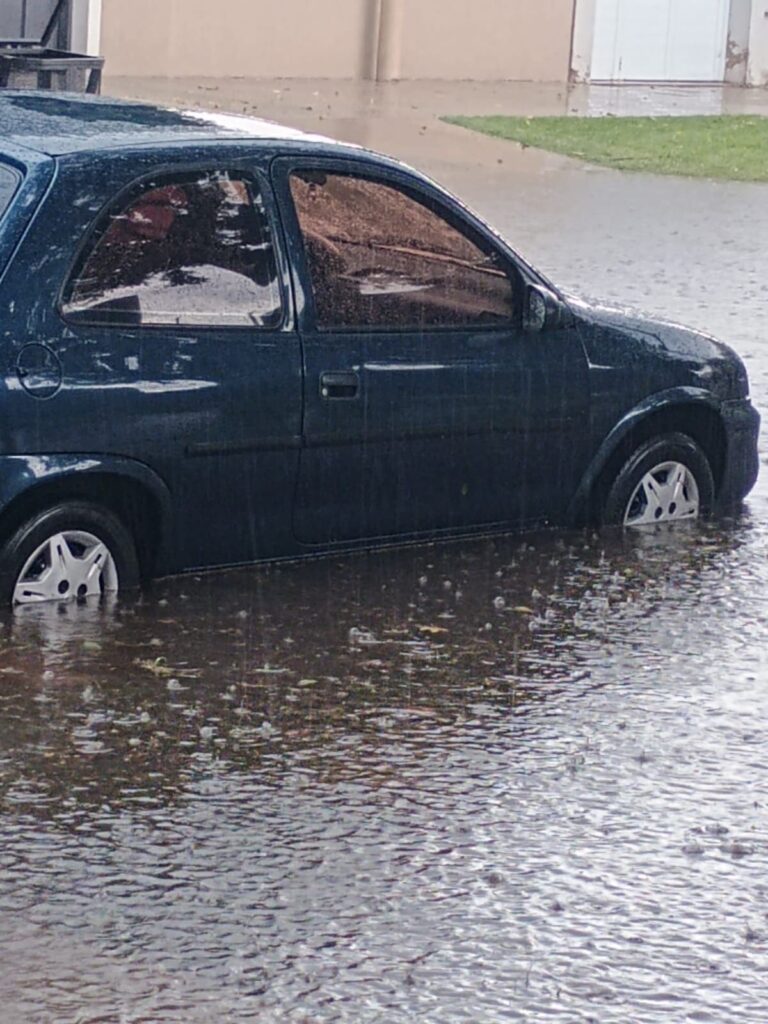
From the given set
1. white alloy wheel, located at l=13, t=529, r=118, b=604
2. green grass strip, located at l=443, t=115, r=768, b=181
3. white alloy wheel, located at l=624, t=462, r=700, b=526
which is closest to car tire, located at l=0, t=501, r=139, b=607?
white alloy wheel, located at l=13, t=529, r=118, b=604

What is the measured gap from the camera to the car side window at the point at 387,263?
785 cm

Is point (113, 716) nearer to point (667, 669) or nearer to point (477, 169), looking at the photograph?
point (667, 669)

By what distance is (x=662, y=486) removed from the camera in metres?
9.26

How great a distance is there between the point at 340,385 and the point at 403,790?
6.49ft

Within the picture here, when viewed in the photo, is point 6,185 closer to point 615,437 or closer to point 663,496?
point 615,437

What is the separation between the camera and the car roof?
24.7ft

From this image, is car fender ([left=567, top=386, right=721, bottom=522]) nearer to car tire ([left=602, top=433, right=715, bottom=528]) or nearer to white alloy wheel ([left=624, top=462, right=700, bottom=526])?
car tire ([left=602, top=433, right=715, bottom=528])

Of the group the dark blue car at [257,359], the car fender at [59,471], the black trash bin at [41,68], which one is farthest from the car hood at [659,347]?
the black trash bin at [41,68]

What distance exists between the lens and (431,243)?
8.23 meters

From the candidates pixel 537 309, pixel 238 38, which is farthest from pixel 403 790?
pixel 238 38

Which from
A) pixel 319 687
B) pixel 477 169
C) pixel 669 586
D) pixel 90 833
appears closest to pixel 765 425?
pixel 669 586

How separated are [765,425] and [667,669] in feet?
13.1

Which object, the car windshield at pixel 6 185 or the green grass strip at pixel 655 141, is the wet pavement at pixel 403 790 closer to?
the car windshield at pixel 6 185

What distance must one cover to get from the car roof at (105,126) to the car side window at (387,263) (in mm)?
181
